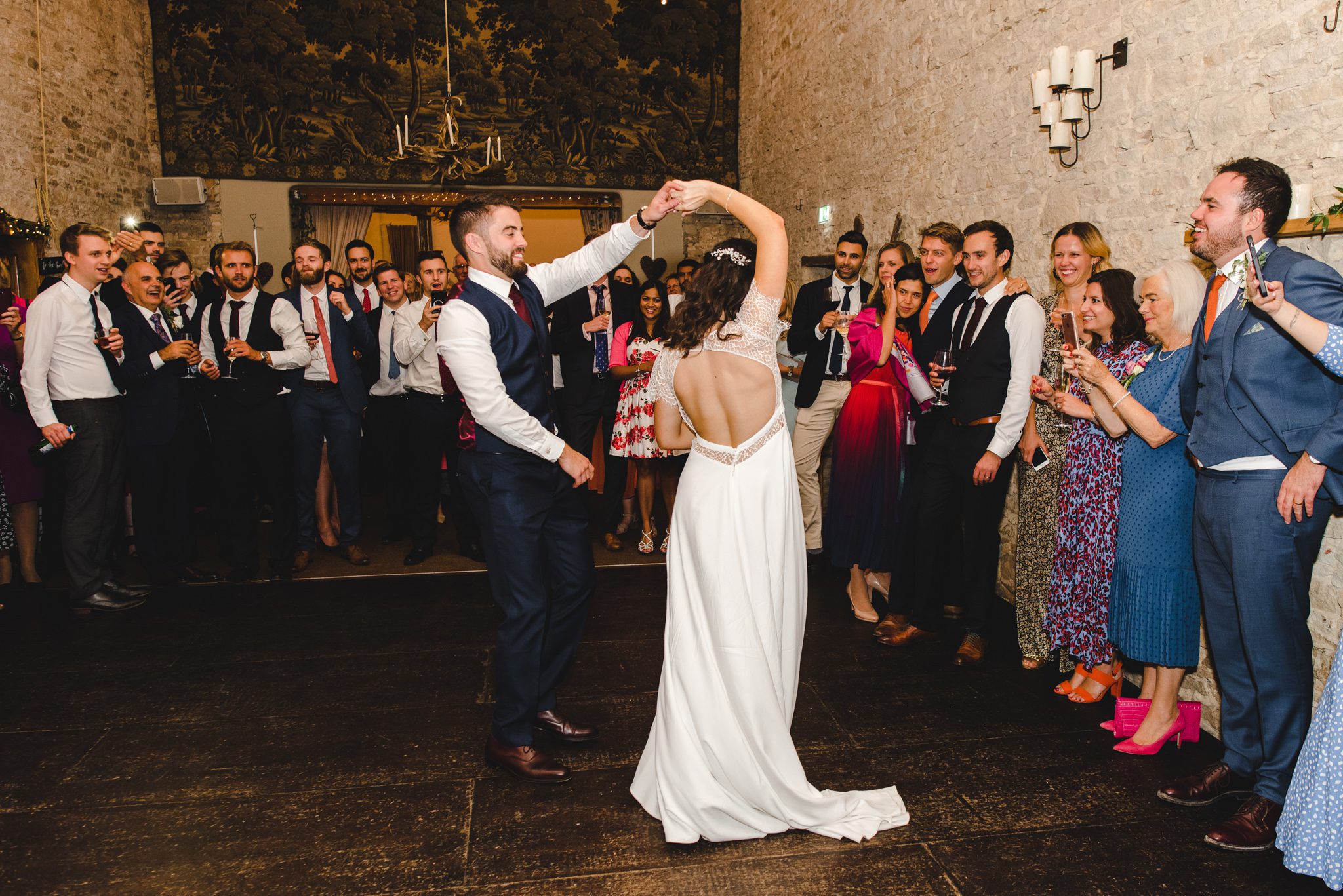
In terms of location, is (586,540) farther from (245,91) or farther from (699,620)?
(245,91)

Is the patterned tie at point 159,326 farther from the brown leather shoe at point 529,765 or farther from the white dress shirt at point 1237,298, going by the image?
the white dress shirt at point 1237,298

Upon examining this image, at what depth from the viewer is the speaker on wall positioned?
8953mm

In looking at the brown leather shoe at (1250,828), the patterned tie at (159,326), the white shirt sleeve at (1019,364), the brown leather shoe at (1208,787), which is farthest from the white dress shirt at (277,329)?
the brown leather shoe at (1250,828)

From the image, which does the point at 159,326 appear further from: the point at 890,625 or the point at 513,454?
the point at 890,625

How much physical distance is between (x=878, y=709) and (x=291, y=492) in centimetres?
353

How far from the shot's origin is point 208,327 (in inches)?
199

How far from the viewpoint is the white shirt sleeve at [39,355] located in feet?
13.8

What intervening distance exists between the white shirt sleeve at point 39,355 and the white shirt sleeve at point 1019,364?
441 centimetres

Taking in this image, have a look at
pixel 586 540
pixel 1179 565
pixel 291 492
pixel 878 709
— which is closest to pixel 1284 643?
pixel 1179 565

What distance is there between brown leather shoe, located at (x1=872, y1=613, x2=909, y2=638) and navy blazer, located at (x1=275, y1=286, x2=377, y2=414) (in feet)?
10.6

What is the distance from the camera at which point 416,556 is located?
5375mm

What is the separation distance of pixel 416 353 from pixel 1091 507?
381cm

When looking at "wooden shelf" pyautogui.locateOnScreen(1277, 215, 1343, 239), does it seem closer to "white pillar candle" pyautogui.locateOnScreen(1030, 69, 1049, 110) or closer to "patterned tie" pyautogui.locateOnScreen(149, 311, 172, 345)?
"white pillar candle" pyautogui.locateOnScreen(1030, 69, 1049, 110)

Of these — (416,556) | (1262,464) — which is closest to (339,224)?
(416,556)
